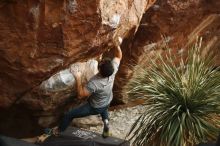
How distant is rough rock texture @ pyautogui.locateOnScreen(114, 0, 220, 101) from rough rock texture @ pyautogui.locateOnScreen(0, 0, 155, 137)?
1719 mm

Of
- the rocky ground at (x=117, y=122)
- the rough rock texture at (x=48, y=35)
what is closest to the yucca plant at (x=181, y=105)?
the rough rock texture at (x=48, y=35)

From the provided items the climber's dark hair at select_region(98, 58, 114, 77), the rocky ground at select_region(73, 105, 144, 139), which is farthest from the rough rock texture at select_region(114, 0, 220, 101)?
the climber's dark hair at select_region(98, 58, 114, 77)

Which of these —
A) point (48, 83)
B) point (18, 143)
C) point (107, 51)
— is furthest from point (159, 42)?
point (18, 143)

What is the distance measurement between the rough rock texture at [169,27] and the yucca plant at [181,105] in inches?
129

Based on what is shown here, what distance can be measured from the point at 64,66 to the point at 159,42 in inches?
129

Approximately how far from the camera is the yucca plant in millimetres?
7449

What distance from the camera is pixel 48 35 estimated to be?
8.14m

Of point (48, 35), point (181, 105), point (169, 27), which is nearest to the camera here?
point (181, 105)

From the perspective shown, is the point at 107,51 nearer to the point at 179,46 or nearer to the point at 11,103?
the point at 11,103

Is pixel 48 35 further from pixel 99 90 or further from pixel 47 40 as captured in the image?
pixel 99 90

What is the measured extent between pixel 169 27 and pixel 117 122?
2.32 metres

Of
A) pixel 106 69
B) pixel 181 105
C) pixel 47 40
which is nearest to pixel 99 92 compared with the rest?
pixel 106 69

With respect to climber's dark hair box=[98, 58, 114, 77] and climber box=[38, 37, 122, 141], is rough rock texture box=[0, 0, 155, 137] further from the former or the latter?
climber's dark hair box=[98, 58, 114, 77]

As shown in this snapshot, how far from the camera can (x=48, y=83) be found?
30.3 ft
